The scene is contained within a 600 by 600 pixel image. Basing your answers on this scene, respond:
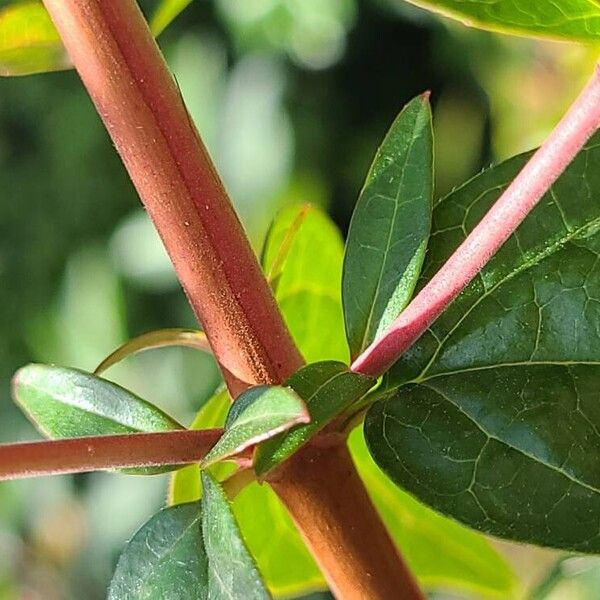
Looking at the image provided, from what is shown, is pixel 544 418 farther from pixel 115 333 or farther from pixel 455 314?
pixel 115 333

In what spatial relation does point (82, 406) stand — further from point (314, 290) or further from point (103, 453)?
point (314, 290)

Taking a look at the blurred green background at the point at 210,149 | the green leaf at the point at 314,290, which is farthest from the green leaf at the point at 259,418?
the blurred green background at the point at 210,149

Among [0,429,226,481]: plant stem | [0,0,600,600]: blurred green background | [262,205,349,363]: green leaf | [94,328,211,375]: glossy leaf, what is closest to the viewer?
[0,429,226,481]: plant stem

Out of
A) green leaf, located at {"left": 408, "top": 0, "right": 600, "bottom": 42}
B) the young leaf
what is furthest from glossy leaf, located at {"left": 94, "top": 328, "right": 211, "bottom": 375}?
green leaf, located at {"left": 408, "top": 0, "right": 600, "bottom": 42}

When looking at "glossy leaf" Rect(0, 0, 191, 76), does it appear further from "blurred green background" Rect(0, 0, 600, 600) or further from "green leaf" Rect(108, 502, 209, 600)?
"blurred green background" Rect(0, 0, 600, 600)

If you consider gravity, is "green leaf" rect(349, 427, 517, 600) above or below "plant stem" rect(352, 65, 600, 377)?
below

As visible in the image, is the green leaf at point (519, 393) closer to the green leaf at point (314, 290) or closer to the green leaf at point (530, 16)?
the green leaf at point (530, 16)

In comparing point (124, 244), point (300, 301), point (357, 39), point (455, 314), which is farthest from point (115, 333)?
point (455, 314)

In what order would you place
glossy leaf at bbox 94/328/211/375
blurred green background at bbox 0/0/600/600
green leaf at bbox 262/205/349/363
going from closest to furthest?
glossy leaf at bbox 94/328/211/375 → green leaf at bbox 262/205/349/363 → blurred green background at bbox 0/0/600/600
